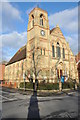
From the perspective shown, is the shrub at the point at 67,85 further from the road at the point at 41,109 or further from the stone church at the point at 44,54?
the road at the point at 41,109

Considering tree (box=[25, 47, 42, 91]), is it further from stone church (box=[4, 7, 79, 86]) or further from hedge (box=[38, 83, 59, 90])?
hedge (box=[38, 83, 59, 90])

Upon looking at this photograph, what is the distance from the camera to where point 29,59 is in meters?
30.6

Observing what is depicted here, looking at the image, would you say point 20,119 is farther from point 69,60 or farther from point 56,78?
point 69,60

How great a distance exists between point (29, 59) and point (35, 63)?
3544 millimetres

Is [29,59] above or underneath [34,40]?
underneath

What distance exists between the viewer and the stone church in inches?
1107

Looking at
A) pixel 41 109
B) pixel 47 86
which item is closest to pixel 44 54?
pixel 47 86

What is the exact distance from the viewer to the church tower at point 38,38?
28469 mm

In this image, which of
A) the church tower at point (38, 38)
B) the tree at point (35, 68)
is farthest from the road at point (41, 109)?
the church tower at point (38, 38)

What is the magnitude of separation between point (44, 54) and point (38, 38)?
464cm

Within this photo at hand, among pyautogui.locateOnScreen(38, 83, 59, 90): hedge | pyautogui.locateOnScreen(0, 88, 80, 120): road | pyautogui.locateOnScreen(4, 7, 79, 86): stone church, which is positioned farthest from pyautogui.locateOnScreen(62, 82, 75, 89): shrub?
pyautogui.locateOnScreen(0, 88, 80, 120): road

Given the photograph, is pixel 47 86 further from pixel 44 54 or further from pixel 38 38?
pixel 38 38

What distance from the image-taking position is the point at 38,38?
2941cm

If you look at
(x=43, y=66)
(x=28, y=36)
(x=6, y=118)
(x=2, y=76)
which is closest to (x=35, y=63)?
(x=43, y=66)
